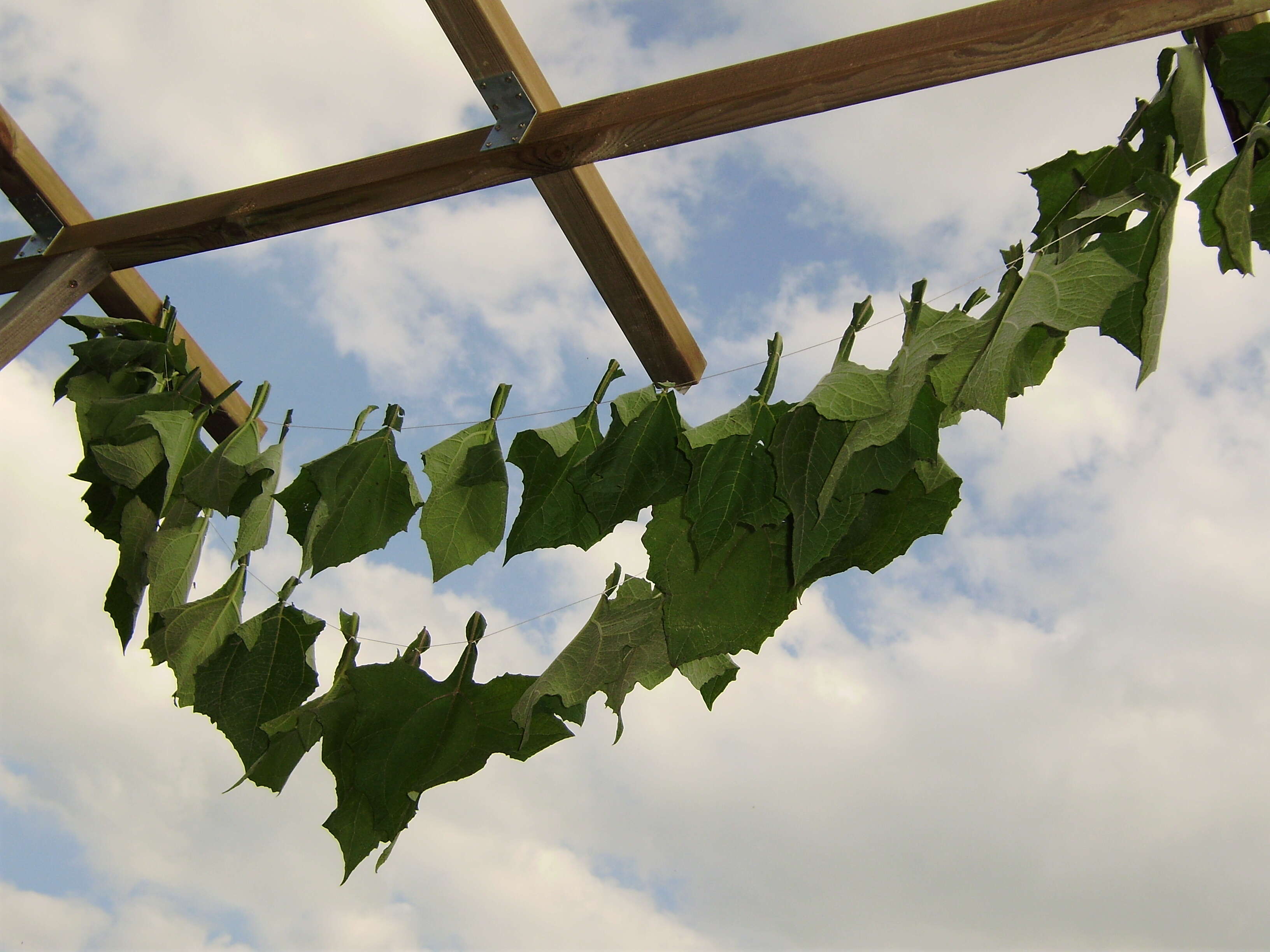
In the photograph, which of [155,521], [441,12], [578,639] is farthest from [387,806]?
[441,12]

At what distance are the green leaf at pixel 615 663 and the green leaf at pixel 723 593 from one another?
0.38ft

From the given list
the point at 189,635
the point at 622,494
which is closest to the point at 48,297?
the point at 189,635

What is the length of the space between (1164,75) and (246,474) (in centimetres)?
134

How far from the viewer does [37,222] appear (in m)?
1.80

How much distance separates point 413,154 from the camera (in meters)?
1.50

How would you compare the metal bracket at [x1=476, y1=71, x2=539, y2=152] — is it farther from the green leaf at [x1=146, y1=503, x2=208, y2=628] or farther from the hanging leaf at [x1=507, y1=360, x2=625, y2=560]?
the green leaf at [x1=146, y1=503, x2=208, y2=628]

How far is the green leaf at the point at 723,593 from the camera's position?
3.40ft

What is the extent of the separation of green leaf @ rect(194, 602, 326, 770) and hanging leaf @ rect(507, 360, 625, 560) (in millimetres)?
521

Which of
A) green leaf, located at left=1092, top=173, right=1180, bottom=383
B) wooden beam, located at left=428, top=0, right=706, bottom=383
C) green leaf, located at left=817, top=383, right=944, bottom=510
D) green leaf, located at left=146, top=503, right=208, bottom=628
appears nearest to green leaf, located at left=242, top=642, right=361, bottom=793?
green leaf, located at left=146, top=503, right=208, bottom=628

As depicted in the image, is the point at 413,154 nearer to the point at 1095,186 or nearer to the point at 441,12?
the point at 441,12

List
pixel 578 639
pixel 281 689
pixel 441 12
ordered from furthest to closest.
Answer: pixel 281 689, pixel 441 12, pixel 578 639

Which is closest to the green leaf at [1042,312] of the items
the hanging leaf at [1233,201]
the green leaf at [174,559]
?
the hanging leaf at [1233,201]

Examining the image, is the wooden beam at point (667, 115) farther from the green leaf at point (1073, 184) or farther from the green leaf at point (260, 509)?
the green leaf at point (260, 509)

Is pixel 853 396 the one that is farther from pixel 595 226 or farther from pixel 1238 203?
pixel 595 226
